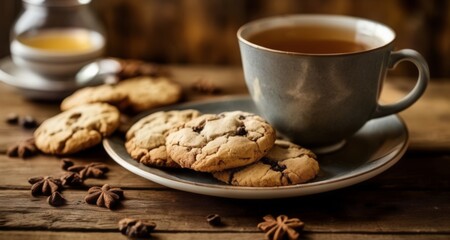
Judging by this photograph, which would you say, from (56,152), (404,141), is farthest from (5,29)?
(404,141)

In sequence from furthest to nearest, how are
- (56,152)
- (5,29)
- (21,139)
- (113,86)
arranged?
(5,29), (113,86), (21,139), (56,152)

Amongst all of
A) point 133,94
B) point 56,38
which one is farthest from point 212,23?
point 133,94

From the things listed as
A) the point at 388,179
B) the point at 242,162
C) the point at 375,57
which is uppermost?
the point at 375,57

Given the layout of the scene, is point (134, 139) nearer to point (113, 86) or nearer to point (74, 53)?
point (113, 86)

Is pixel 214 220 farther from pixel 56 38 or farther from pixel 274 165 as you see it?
pixel 56 38

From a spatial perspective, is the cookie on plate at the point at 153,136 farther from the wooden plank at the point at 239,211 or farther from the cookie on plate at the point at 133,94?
the cookie on plate at the point at 133,94

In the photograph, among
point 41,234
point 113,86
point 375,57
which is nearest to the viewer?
point 41,234

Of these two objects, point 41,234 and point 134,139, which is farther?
point 134,139

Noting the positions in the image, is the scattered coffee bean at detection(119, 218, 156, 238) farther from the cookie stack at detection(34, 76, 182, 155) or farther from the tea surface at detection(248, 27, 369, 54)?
the tea surface at detection(248, 27, 369, 54)
